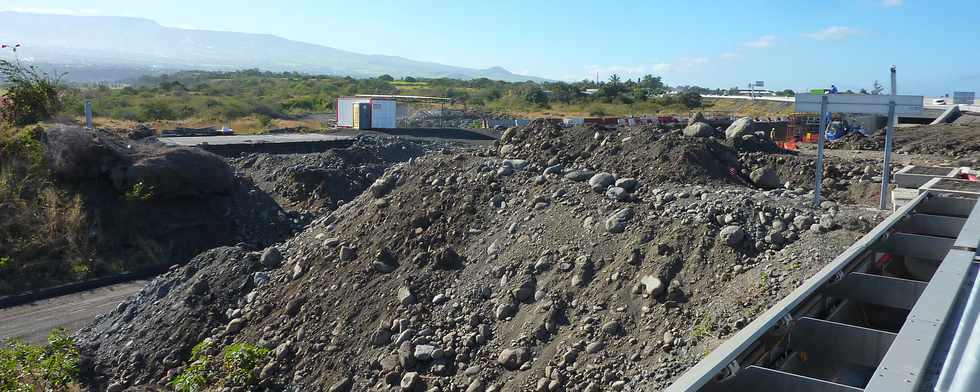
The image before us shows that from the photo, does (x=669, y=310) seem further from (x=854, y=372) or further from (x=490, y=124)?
(x=490, y=124)

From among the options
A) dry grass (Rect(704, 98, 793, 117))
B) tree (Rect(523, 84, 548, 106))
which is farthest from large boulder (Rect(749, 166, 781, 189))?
tree (Rect(523, 84, 548, 106))

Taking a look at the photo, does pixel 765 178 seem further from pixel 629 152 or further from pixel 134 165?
pixel 134 165

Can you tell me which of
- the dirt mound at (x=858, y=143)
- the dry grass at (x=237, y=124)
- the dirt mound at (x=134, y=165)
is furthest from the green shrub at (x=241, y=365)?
the dry grass at (x=237, y=124)

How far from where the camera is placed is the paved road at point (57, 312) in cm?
1302

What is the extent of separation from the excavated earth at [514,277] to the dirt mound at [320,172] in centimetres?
762

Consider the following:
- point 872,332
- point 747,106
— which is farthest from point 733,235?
point 747,106

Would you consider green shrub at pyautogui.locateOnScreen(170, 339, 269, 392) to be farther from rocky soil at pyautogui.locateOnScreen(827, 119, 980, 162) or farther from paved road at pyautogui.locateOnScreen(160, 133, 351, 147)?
rocky soil at pyautogui.locateOnScreen(827, 119, 980, 162)

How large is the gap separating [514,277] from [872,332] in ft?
16.2

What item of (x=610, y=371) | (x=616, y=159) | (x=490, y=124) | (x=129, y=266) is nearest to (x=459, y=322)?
(x=610, y=371)

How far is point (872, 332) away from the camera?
4.14 m

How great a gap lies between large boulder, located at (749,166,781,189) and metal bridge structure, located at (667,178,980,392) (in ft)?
17.8

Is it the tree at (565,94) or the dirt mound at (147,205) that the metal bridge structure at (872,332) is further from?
the tree at (565,94)

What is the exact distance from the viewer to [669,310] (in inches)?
281

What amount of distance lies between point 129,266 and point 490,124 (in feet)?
82.7
